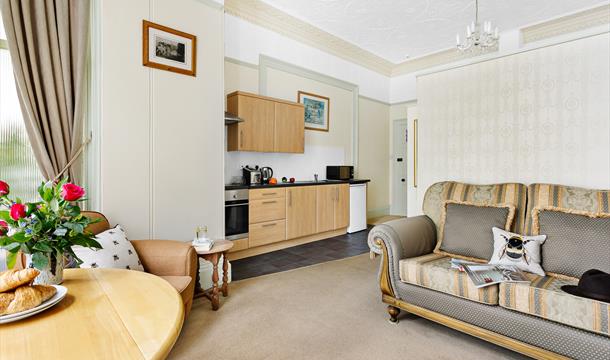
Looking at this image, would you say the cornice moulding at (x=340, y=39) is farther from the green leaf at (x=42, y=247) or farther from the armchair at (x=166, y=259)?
the green leaf at (x=42, y=247)

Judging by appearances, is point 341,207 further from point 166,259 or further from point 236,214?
point 166,259

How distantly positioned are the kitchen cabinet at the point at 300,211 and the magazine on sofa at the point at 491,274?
108 inches

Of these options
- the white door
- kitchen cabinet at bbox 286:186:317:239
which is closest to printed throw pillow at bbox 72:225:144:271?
kitchen cabinet at bbox 286:186:317:239

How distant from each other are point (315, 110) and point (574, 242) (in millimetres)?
4260

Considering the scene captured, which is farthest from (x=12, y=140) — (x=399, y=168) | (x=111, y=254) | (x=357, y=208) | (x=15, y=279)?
(x=399, y=168)

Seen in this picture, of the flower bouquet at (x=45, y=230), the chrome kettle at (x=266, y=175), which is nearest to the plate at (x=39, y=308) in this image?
the flower bouquet at (x=45, y=230)

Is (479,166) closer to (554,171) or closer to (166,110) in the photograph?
(554,171)

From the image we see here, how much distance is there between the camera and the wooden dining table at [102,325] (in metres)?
0.77

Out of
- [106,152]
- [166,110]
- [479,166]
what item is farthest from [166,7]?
[479,166]

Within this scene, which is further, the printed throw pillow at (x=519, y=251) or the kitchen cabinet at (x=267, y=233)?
the kitchen cabinet at (x=267, y=233)

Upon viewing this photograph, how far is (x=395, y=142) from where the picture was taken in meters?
7.25

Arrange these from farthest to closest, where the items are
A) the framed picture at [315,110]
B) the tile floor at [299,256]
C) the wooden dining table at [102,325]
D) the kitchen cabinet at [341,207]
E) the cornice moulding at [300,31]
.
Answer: the framed picture at [315,110] < the kitchen cabinet at [341,207] < the cornice moulding at [300,31] < the tile floor at [299,256] < the wooden dining table at [102,325]

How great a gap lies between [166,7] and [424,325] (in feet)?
11.3

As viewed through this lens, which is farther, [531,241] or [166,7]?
[166,7]
